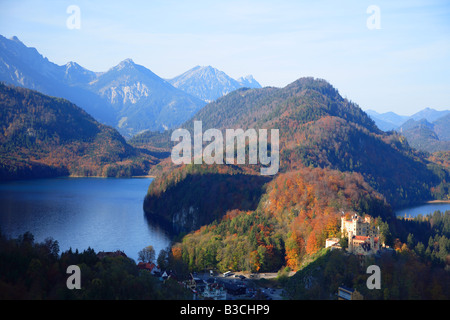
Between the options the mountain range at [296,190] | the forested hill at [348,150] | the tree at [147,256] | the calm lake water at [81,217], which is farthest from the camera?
the forested hill at [348,150]

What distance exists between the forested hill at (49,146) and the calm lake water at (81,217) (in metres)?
33.5

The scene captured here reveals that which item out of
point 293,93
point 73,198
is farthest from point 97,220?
point 293,93

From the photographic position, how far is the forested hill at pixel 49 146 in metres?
154

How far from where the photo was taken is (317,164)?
11725 cm

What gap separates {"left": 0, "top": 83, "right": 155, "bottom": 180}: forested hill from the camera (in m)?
154

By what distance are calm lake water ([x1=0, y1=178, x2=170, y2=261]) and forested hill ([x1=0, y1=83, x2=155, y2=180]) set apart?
33460 millimetres

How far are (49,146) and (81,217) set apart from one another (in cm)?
10377

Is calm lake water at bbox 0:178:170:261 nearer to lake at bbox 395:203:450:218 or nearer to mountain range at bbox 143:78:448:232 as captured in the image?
mountain range at bbox 143:78:448:232

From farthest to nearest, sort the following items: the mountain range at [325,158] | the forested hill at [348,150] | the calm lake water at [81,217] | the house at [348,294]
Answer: the forested hill at [348,150] < the mountain range at [325,158] < the calm lake water at [81,217] < the house at [348,294]

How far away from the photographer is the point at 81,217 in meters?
79.2

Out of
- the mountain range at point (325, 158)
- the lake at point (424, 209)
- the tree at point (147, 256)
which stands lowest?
the lake at point (424, 209)

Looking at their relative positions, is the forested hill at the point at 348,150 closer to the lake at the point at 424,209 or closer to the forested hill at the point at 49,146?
the lake at the point at 424,209

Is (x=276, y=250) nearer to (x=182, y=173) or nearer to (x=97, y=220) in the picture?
(x=97, y=220)

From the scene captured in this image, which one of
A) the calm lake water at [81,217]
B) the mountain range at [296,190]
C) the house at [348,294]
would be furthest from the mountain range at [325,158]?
the house at [348,294]
